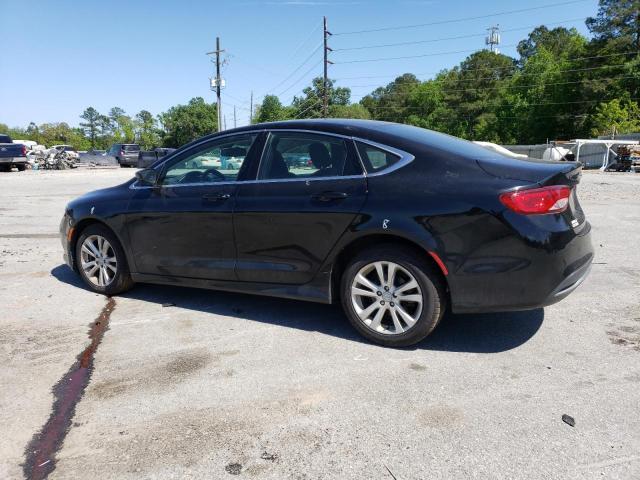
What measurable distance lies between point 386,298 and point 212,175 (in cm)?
192

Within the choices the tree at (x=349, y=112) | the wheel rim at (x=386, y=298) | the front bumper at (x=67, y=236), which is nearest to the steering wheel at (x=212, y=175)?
the wheel rim at (x=386, y=298)

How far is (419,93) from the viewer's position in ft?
310

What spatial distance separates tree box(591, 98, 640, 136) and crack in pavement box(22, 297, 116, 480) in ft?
181

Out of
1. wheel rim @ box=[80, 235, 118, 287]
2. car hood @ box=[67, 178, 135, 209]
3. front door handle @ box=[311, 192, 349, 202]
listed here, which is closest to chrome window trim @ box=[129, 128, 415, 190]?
front door handle @ box=[311, 192, 349, 202]

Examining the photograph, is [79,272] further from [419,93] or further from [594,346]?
[419,93]

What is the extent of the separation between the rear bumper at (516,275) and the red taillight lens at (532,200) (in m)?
0.17

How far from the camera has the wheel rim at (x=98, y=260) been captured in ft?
17.1

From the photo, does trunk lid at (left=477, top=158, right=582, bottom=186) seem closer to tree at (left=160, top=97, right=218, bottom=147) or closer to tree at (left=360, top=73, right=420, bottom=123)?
Answer: tree at (left=360, top=73, right=420, bottom=123)

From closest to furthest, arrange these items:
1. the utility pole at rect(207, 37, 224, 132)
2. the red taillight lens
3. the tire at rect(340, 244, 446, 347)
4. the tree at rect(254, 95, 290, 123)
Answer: the red taillight lens → the tire at rect(340, 244, 446, 347) → the utility pole at rect(207, 37, 224, 132) → the tree at rect(254, 95, 290, 123)

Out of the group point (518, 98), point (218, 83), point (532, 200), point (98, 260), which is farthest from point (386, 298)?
point (518, 98)

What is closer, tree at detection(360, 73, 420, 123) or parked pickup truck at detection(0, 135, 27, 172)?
parked pickup truck at detection(0, 135, 27, 172)

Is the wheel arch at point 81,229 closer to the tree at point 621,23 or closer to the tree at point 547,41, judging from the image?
the tree at point 621,23

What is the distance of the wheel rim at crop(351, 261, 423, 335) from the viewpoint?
3701 millimetres

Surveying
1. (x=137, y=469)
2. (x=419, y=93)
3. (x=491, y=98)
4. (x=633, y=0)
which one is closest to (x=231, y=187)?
(x=137, y=469)
